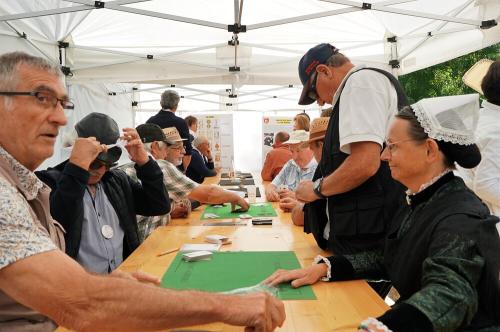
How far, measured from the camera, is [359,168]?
1872 mm

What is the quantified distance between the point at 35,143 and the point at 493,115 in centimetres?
242

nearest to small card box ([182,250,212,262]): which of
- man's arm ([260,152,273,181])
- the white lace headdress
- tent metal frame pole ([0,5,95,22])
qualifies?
the white lace headdress

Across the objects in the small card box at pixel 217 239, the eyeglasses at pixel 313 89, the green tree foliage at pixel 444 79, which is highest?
the green tree foliage at pixel 444 79

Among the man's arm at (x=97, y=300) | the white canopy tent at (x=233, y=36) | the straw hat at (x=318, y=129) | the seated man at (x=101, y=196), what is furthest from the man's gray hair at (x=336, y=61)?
the white canopy tent at (x=233, y=36)

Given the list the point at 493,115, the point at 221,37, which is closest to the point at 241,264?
the point at 493,115

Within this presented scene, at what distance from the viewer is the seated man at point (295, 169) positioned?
13.9ft

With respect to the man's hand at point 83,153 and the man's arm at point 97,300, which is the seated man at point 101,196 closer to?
the man's hand at point 83,153

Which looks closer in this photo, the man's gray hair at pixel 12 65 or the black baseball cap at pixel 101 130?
the man's gray hair at pixel 12 65

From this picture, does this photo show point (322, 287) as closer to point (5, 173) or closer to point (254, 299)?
point (254, 299)

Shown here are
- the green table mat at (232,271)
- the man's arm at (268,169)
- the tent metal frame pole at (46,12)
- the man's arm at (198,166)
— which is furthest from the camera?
the man's arm at (198,166)

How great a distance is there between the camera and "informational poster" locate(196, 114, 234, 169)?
31.0 ft

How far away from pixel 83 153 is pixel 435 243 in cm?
162

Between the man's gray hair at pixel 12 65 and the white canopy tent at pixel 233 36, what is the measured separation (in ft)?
9.65

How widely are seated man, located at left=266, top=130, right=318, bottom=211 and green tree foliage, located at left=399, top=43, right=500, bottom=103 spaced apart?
19.3 ft
